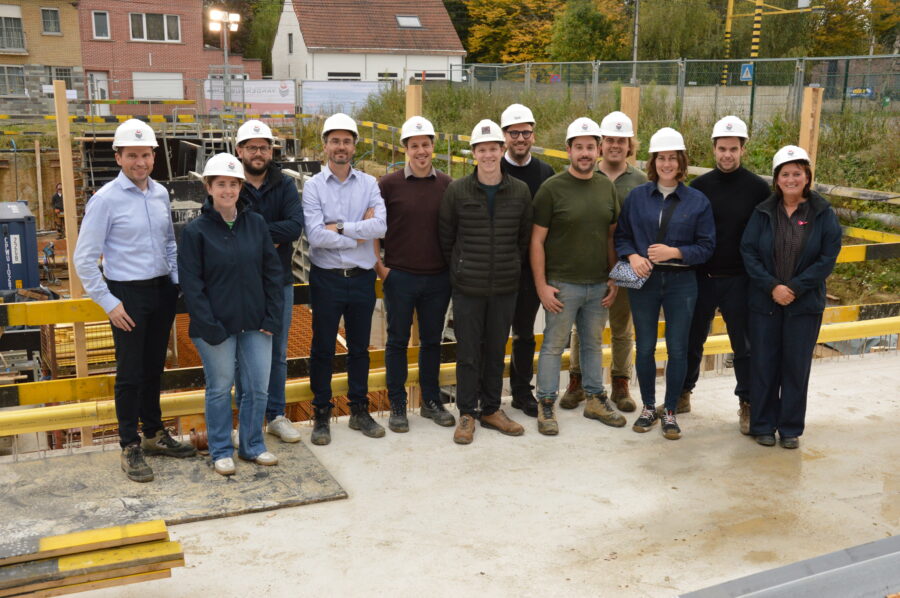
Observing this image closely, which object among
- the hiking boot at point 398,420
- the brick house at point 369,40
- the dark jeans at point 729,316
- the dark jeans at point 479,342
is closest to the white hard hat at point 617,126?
the dark jeans at point 729,316

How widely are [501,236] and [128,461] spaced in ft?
8.64

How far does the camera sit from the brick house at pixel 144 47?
142ft

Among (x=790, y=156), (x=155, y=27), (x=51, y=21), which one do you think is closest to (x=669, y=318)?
(x=790, y=156)

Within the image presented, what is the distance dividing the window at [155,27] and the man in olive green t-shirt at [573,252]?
44.0 metres

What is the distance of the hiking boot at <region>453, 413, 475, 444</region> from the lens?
5.79 metres

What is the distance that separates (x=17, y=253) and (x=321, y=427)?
37.1ft

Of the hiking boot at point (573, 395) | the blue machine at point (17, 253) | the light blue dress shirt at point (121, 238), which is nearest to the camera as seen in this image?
the light blue dress shirt at point (121, 238)

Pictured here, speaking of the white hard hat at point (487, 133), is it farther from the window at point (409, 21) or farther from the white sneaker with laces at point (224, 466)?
the window at point (409, 21)

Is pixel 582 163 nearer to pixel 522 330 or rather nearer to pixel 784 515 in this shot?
pixel 522 330

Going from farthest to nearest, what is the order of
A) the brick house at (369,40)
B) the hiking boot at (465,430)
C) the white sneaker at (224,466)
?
the brick house at (369,40) → the hiking boot at (465,430) → the white sneaker at (224,466)

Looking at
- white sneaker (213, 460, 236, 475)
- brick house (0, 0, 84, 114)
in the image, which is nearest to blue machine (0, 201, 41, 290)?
white sneaker (213, 460, 236, 475)

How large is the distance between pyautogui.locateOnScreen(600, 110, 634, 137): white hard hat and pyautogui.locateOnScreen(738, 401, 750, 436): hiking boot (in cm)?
205

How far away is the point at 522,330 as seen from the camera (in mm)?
6156

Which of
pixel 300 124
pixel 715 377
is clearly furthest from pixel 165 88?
pixel 715 377
